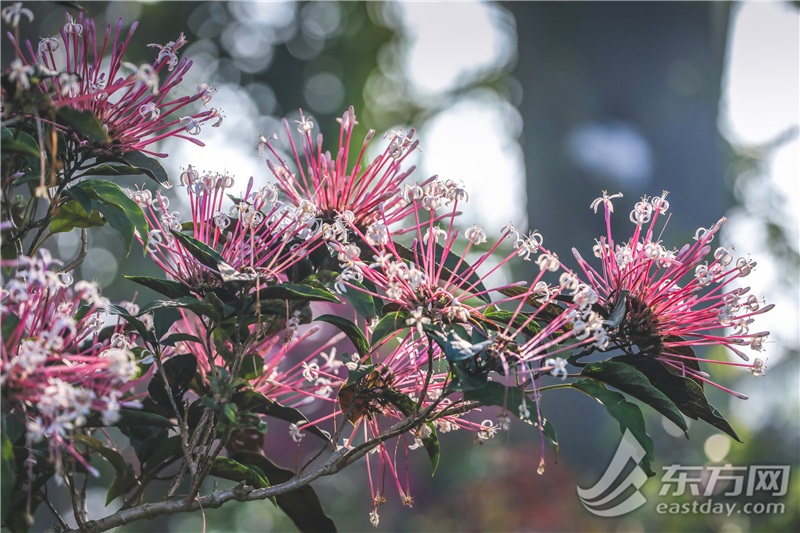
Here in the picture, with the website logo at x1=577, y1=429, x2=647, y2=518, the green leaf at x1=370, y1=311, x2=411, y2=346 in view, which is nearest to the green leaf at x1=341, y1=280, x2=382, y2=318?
the green leaf at x1=370, y1=311, x2=411, y2=346

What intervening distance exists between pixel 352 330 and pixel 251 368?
0.12 metres

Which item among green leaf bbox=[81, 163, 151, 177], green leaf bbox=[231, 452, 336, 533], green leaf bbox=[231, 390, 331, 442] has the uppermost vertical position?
green leaf bbox=[81, 163, 151, 177]

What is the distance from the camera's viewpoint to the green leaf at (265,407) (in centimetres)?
58

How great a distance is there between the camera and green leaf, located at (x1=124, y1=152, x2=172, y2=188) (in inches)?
23.9

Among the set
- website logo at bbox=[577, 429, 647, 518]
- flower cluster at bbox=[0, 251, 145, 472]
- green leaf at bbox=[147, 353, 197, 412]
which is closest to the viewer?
flower cluster at bbox=[0, 251, 145, 472]

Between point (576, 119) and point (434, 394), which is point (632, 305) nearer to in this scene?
point (434, 394)

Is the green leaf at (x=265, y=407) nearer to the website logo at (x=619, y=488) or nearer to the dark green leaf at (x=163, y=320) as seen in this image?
the dark green leaf at (x=163, y=320)

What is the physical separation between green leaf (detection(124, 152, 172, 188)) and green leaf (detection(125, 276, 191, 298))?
8 centimetres

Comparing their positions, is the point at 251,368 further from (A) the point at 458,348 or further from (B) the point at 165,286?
(A) the point at 458,348

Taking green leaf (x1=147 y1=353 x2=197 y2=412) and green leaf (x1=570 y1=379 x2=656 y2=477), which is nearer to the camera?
green leaf (x1=570 y1=379 x2=656 y2=477)

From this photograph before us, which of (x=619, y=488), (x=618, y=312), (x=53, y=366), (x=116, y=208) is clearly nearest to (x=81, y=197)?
(x=116, y=208)

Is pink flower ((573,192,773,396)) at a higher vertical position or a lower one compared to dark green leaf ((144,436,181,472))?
higher

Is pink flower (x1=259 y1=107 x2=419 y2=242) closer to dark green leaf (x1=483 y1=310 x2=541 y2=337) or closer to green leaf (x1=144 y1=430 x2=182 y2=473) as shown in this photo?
dark green leaf (x1=483 y1=310 x2=541 y2=337)

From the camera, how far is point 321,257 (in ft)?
2.11
